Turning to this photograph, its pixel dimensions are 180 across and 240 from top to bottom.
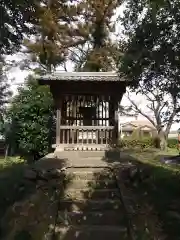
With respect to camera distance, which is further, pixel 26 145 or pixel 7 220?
pixel 26 145

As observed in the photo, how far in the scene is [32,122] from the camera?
2003cm

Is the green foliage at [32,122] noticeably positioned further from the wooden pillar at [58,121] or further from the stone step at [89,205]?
the stone step at [89,205]

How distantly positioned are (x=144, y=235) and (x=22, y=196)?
3.25 meters

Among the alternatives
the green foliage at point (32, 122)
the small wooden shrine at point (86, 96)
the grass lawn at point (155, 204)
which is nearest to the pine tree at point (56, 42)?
the green foliage at point (32, 122)

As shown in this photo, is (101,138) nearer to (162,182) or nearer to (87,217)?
(162,182)

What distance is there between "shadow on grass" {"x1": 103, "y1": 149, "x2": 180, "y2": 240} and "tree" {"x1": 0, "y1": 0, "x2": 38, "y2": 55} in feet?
14.3

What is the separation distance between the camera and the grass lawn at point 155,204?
6168 mm

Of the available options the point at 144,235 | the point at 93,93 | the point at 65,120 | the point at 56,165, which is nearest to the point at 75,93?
the point at 93,93

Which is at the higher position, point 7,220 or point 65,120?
point 65,120

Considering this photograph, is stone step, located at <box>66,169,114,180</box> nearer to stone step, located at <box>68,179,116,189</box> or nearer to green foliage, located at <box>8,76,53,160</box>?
stone step, located at <box>68,179,116,189</box>

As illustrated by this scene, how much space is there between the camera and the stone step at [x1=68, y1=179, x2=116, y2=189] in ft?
27.7

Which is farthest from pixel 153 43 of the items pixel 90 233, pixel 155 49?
pixel 90 233

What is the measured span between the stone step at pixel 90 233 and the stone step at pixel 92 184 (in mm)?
2008

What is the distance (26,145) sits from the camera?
19.8 m
